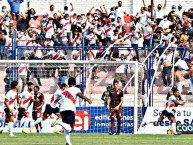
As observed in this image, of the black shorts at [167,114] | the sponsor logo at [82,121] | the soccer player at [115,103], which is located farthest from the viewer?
the sponsor logo at [82,121]

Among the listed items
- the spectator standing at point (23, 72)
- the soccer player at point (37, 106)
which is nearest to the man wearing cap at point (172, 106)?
the soccer player at point (37, 106)

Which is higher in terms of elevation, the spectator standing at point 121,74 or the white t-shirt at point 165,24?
the white t-shirt at point 165,24

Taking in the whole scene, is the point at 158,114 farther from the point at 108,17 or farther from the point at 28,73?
the point at 108,17

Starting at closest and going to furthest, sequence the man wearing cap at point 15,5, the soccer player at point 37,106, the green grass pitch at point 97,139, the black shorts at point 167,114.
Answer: the green grass pitch at point 97,139
the black shorts at point 167,114
the soccer player at point 37,106
the man wearing cap at point 15,5

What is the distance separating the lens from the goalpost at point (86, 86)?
36.6m

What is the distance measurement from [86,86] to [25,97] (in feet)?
7.12

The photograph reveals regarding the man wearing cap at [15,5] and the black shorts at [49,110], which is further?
A: the man wearing cap at [15,5]

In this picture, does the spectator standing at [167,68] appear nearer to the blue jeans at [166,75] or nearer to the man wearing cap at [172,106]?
the blue jeans at [166,75]

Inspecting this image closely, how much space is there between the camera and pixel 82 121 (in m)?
36.6

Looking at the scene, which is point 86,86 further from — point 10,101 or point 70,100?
point 70,100

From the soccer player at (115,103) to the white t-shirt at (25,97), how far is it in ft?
9.24

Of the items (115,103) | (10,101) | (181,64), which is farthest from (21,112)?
(181,64)

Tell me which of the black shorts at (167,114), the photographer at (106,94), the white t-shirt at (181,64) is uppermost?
the white t-shirt at (181,64)

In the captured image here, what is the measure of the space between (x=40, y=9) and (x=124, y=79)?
1783 centimetres
